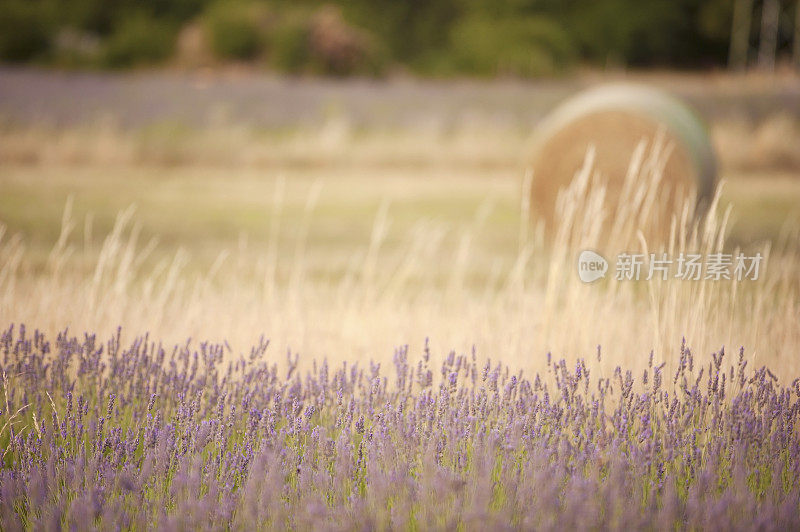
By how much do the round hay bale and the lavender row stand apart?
14.2 feet

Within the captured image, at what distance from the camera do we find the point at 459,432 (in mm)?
3125

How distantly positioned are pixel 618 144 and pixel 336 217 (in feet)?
14.8

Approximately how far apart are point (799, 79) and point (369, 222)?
13.1 metres

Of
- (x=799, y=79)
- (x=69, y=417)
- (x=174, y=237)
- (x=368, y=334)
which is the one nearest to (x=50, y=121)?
(x=174, y=237)

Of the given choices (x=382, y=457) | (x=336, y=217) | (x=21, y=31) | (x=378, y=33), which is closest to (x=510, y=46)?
(x=378, y=33)

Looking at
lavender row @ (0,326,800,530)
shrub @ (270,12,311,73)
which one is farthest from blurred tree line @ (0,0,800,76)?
lavender row @ (0,326,800,530)

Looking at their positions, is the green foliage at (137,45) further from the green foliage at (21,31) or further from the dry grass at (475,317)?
the dry grass at (475,317)

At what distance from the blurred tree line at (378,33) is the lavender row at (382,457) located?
1528cm

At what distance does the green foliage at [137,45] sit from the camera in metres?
19.0

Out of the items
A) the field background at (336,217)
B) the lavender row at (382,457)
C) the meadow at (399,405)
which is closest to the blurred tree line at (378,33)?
the field background at (336,217)

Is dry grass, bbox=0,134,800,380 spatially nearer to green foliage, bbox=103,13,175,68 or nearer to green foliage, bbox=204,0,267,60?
green foliage, bbox=204,0,267,60

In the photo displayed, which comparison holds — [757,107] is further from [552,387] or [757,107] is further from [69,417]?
[69,417]

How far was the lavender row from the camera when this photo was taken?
269cm

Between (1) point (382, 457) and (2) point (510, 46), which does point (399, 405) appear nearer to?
(1) point (382, 457)
